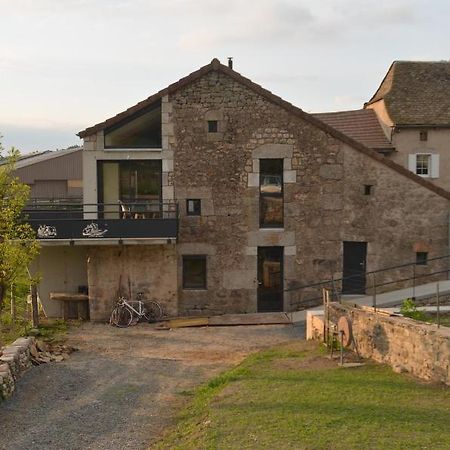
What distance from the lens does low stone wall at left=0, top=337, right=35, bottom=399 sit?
39.8 feet

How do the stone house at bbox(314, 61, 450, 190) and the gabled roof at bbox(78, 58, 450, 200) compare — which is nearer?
the gabled roof at bbox(78, 58, 450, 200)

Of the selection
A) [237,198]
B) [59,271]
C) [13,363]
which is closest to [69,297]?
[59,271]

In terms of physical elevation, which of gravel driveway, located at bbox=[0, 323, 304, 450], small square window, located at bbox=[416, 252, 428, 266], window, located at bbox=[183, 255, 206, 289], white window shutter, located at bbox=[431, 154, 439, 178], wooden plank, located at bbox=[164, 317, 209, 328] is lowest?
gravel driveway, located at bbox=[0, 323, 304, 450]

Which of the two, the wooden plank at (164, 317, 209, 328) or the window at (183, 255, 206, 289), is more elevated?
the window at (183, 255, 206, 289)

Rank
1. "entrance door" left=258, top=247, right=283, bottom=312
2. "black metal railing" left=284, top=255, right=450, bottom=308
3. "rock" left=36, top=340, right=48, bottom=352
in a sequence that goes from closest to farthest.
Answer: "rock" left=36, top=340, right=48, bottom=352, "black metal railing" left=284, top=255, right=450, bottom=308, "entrance door" left=258, top=247, right=283, bottom=312

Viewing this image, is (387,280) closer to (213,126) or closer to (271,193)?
(271,193)

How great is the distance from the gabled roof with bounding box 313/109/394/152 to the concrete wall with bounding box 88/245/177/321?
1020cm

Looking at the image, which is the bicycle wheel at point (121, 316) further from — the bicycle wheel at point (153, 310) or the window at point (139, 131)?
the window at point (139, 131)

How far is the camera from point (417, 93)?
26453 mm

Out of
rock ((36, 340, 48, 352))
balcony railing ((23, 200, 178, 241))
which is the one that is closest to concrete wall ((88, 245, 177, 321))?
balcony railing ((23, 200, 178, 241))

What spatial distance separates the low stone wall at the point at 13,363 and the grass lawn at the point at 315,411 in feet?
12.5

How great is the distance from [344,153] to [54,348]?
11049 millimetres

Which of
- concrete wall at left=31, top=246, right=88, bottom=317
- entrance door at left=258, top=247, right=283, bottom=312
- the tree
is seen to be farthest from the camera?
concrete wall at left=31, top=246, right=88, bottom=317

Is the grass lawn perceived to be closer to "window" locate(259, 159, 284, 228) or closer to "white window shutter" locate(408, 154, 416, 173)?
"window" locate(259, 159, 284, 228)
